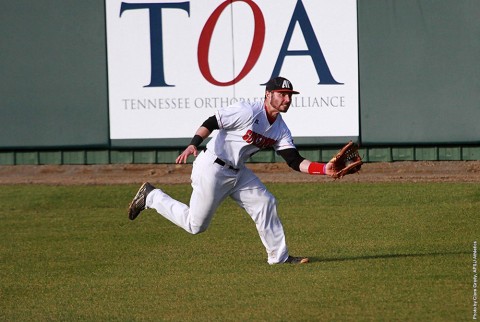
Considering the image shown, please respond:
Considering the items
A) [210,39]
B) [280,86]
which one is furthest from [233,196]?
[210,39]

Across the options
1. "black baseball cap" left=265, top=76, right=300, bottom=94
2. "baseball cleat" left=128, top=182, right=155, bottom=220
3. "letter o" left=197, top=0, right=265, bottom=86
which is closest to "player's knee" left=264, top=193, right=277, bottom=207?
"black baseball cap" left=265, top=76, right=300, bottom=94

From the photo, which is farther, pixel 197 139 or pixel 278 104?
pixel 278 104

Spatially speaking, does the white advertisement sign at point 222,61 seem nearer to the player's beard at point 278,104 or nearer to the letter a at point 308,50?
the letter a at point 308,50

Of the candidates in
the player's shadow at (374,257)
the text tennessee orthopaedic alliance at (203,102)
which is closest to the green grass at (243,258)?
the player's shadow at (374,257)

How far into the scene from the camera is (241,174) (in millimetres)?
9852

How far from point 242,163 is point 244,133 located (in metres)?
0.30

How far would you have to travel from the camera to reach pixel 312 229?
39.5ft

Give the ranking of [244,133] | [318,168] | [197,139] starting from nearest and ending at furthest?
[197,139]
[318,168]
[244,133]

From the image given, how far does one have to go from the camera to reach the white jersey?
9570mm

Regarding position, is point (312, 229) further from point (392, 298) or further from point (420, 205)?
point (392, 298)

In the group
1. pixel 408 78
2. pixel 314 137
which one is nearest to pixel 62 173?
pixel 314 137

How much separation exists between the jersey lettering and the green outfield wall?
18.1ft

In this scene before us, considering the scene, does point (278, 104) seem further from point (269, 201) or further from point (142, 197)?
point (142, 197)

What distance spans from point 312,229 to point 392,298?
143 inches
